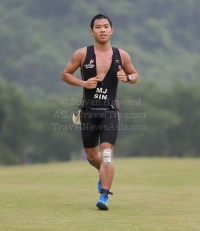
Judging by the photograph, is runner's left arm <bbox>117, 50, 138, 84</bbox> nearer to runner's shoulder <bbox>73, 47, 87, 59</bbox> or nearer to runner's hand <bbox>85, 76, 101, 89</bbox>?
runner's hand <bbox>85, 76, 101, 89</bbox>

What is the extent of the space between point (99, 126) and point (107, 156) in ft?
2.18

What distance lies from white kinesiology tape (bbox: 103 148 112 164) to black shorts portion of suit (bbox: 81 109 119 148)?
181mm

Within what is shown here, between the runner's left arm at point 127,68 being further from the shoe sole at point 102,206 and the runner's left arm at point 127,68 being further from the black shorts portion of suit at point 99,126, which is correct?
the shoe sole at point 102,206

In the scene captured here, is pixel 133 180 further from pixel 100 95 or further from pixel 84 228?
pixel 84 228

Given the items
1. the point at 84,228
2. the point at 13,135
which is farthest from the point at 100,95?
the point at 13,135

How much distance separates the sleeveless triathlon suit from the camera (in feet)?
31.0

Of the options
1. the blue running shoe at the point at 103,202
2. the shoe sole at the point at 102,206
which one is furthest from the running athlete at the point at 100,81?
the shoe sole at the point at 102,206

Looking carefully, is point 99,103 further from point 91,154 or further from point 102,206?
point 102,206

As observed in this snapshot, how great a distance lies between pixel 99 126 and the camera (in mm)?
9547

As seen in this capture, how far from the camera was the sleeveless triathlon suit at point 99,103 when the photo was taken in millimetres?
9445

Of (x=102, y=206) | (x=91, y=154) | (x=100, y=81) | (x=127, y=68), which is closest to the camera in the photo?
(x=102, y=206)

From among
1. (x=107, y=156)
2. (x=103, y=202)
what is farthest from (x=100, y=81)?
(x=103, y=202)

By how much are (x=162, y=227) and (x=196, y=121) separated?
9051cm

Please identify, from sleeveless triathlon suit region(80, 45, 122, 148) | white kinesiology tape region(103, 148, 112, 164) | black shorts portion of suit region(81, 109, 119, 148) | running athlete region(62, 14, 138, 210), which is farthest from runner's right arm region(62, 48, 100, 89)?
white kinesiology tape region(103, 148, 112, 164)
